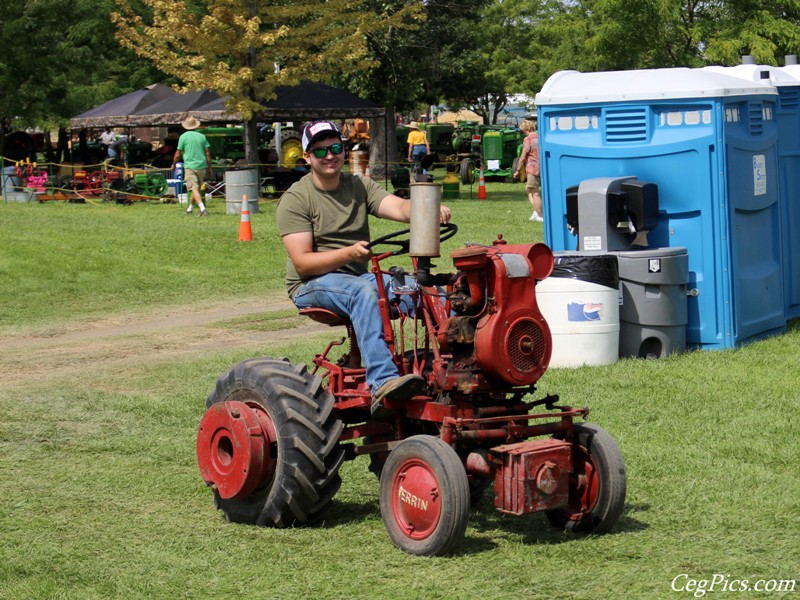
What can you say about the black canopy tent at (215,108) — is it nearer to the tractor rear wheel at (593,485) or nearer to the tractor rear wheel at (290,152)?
the tractor rear wheel at (290,152)

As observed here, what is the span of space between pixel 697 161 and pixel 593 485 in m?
5.60

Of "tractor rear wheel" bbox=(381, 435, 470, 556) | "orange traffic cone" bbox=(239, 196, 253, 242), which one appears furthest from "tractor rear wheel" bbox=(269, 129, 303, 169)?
"tractor rear wheel" bbox=(381, 435, 470, 556)

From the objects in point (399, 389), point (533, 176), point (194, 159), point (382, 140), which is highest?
point (382, 140)

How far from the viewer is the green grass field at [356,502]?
5.55m

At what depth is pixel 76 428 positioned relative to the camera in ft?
29.6

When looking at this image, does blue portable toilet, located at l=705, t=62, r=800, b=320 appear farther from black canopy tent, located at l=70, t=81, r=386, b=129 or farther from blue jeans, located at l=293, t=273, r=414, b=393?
black canopy tent, located at l=70, t=81, r=386, b=129

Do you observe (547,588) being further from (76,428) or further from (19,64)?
(19,64)

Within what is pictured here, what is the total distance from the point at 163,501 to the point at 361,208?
1.98 metres

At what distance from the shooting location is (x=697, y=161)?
11.0 m

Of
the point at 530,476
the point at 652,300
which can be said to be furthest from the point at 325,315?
→ the point at 652,300

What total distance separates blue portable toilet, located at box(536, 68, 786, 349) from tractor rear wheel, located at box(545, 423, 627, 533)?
5282mm

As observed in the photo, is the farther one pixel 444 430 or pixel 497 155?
pixel 497 155

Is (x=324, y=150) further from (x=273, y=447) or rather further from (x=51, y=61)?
(x=51, y=61)

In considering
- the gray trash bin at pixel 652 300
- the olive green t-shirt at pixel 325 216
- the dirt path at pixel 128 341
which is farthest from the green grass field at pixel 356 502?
the olive green t-shirt at pixel 325 216
